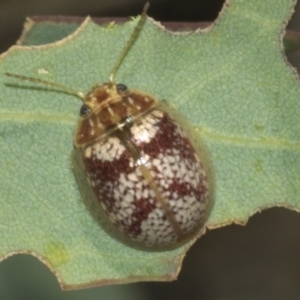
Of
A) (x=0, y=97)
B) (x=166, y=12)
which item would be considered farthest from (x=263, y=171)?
(x=166, y=12)

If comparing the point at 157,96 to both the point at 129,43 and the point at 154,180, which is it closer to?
the point at 129,43

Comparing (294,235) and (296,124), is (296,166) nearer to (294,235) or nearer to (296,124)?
(296,124)

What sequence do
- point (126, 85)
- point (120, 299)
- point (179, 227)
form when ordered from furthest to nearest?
point (120, 299)
point (126, 85)
point (179, 227)

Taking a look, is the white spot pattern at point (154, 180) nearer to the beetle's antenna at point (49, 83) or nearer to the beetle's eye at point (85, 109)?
the beetle's eye at point (85, 109)

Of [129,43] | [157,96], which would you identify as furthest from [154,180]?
[129,43]

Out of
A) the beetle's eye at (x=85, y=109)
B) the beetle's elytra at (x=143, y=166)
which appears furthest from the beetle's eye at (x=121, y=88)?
the beetle's eye at (x=85, y=109)

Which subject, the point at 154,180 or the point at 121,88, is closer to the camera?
the point at 154,180
